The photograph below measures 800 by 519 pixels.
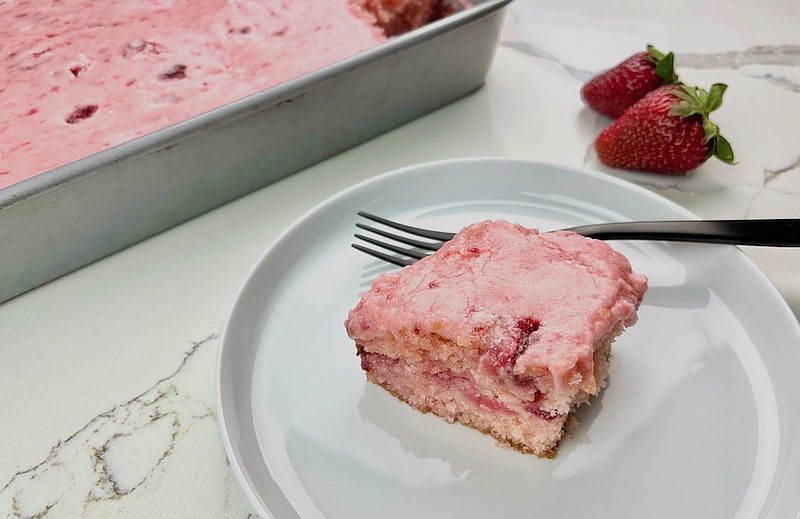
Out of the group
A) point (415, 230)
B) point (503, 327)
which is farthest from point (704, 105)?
point (503, 327)

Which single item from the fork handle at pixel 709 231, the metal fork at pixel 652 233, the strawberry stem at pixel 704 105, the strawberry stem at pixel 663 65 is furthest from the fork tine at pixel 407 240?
the strawberry stem at pixel 663 65

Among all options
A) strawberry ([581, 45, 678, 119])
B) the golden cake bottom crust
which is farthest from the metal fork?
strawberry ([581, 45, 678, 119])

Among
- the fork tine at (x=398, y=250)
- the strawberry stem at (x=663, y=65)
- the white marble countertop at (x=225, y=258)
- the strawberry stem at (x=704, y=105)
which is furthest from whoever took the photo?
the strawberry stem at (x=663, y=65)

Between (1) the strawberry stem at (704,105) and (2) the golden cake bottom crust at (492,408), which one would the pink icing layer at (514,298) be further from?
(1) the strawberry stem at (704,105)

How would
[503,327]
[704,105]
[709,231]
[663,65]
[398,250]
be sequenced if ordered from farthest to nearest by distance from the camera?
1. [663,65]
2. [704,105]
3. [398,250]
4. [709,231]
5. [503,327]

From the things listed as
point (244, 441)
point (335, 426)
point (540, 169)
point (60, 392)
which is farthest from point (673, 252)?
point (60, 392)

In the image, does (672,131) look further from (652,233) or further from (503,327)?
(503,327)
